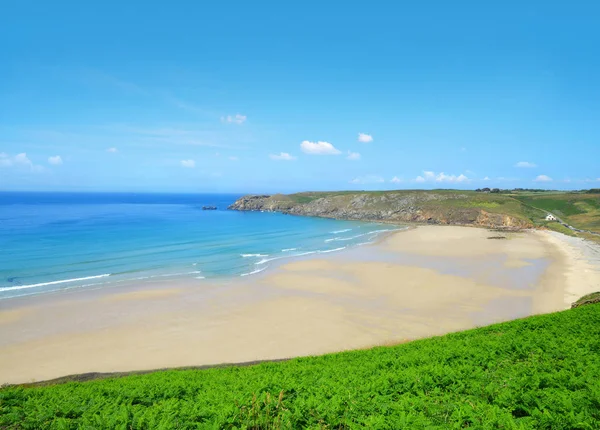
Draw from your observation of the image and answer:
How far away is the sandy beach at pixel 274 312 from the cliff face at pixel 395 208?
55724 millimetres

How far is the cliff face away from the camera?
105 meters

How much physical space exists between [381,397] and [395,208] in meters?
126

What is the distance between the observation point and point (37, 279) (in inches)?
1566

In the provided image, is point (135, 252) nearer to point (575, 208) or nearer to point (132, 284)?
point (132, 284)

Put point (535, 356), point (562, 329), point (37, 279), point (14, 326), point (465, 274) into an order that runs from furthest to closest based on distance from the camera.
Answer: point (465, 274) < point (37, 279) < point (14, 326) < point (562, 329) < point (535, 356)

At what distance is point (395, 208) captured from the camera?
13038cm

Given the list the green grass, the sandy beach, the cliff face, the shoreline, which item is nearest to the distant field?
the cliff face

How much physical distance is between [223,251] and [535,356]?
53437mm

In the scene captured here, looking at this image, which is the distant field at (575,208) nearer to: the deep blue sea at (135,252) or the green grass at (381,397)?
the deep blue sea at (135,252)

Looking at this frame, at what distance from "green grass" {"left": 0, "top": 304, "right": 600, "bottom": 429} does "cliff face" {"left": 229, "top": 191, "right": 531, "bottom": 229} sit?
9920cm

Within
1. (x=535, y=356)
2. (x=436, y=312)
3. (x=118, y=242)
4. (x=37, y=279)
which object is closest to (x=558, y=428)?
(x=535, y=356)

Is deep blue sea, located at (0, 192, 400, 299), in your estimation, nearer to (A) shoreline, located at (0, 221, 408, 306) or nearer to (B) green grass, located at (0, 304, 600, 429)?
(A) shoreline, located at (0, 221, 408, 306)

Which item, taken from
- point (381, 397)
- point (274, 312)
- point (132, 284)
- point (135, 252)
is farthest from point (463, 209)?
point (381, 397)

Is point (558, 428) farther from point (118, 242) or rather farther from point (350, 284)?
point (118, 242)
